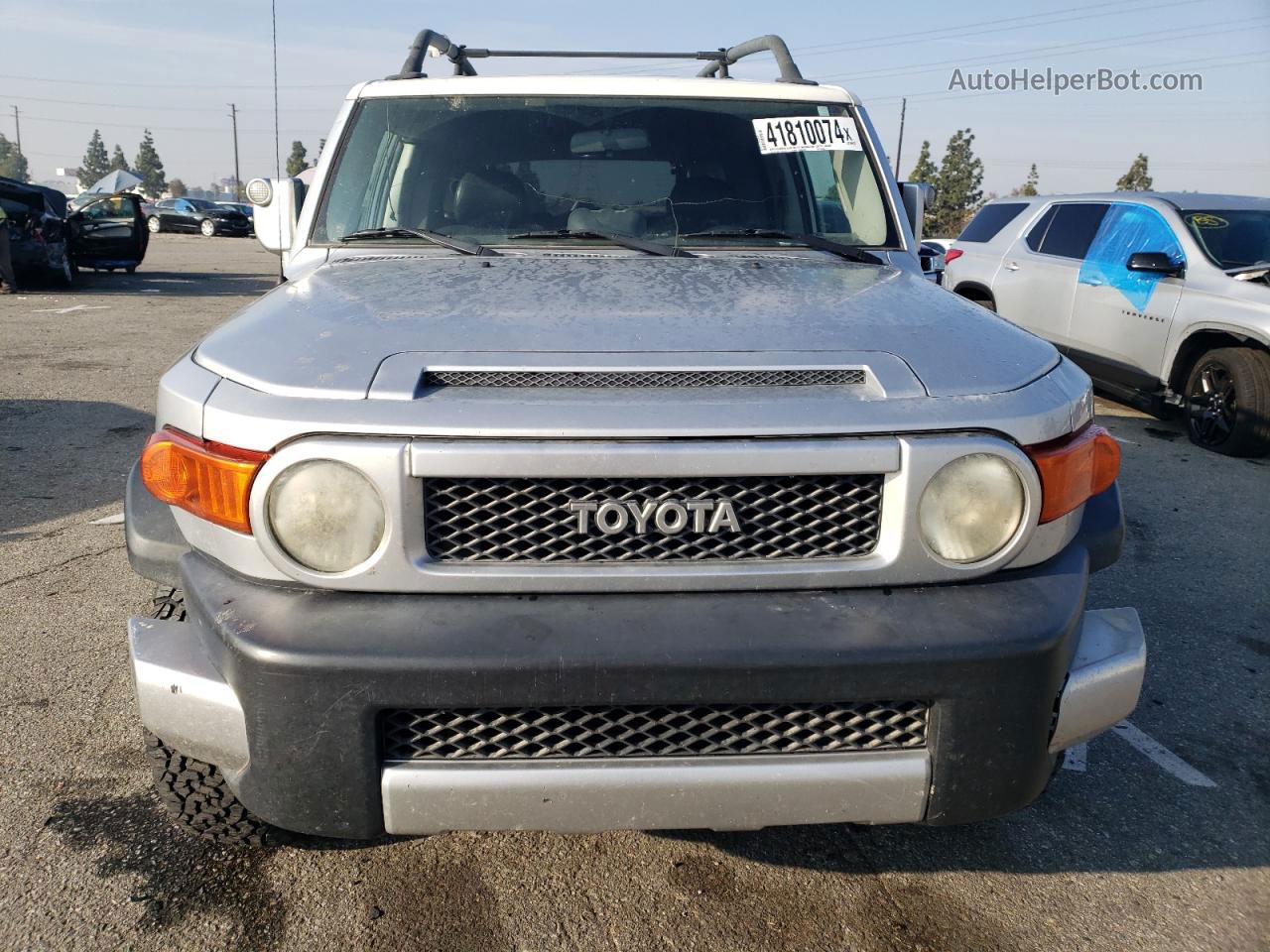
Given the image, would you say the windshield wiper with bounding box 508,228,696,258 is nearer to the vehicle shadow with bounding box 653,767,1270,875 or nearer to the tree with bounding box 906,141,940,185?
the vehicle shadow with bounding box 653,767,1270,875

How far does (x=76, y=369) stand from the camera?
8.78 metres

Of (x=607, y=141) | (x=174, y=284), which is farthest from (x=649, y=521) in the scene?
(x=174, y=284)

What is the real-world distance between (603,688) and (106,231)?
1845 centimetres

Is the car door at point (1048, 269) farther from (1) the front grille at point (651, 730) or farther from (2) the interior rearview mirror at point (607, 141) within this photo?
(1) the front grille at point (651, 730)

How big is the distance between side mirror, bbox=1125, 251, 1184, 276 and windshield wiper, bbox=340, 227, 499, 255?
5.37 m

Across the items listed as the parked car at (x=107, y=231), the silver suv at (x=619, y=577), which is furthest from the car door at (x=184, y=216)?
the silver suv at (x=619, y=577)

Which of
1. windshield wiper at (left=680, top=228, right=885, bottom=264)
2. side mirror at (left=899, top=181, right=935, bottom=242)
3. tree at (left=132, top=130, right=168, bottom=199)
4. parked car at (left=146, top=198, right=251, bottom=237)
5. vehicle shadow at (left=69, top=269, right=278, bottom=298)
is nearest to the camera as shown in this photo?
windshield wiper at (left=680, top=228, right=885, bottom=264)

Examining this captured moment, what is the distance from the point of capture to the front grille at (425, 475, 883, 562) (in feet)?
6.11

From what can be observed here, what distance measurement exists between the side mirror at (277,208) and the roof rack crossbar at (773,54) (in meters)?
1.76

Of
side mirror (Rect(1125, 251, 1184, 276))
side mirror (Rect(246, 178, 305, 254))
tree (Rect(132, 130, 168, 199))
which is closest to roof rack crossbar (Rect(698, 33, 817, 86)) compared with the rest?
side mirror (Rect(246, 178, 305, 254))

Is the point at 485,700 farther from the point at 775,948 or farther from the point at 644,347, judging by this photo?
the point at 775,948

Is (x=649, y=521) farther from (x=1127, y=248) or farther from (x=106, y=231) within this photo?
(x=106, y=231)

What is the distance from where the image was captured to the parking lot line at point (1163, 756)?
283 centimetres

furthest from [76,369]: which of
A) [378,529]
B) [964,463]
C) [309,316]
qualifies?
[964,463]
